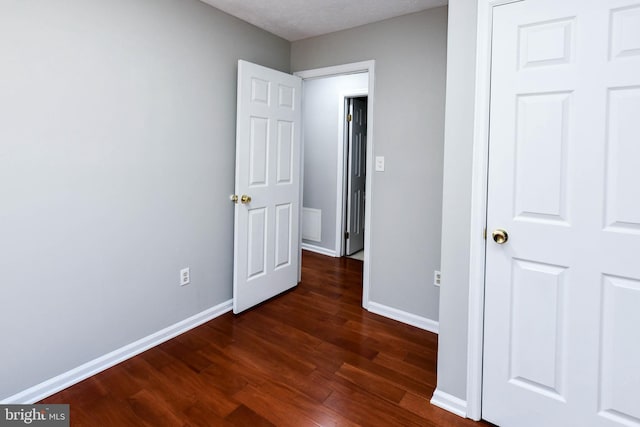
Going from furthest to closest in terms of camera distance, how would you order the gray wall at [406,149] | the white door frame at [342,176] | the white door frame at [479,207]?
the white door frame at [342,176] → the gray wall at [406,149] → the white door frame at [479,207]

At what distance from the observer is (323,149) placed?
452 centimetres

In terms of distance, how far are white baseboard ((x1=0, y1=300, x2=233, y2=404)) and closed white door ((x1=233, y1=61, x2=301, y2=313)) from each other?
29cm

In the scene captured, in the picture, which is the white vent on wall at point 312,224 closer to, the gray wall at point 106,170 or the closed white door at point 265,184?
the closed white door at point 265,184

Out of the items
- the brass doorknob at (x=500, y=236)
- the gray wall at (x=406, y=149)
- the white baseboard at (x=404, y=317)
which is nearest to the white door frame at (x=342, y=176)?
the gray wall at (x=406, y=149)

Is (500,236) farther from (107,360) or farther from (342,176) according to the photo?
(342,176)

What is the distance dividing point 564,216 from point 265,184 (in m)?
2.13

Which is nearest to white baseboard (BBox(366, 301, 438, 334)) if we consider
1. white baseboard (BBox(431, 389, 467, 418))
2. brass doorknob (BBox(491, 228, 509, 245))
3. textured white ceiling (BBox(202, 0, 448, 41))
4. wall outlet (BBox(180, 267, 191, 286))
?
white baseboard (BBox(431, 389, 467, 418))

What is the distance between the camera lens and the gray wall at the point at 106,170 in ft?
5.59

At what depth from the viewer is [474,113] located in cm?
163

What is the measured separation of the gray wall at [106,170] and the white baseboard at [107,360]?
0.05 metres

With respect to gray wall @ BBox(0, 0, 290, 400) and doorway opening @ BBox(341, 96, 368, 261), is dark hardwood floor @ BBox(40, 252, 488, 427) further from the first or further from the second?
doorway opening @ BBox(341, 96, 368, 261)

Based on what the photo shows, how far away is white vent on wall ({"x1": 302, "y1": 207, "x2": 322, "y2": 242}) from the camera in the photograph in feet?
15.2

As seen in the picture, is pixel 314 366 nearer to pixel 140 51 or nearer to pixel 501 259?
pixel 501 259

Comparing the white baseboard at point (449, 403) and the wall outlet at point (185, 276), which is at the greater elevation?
the wall outlet at point (185, 276)
